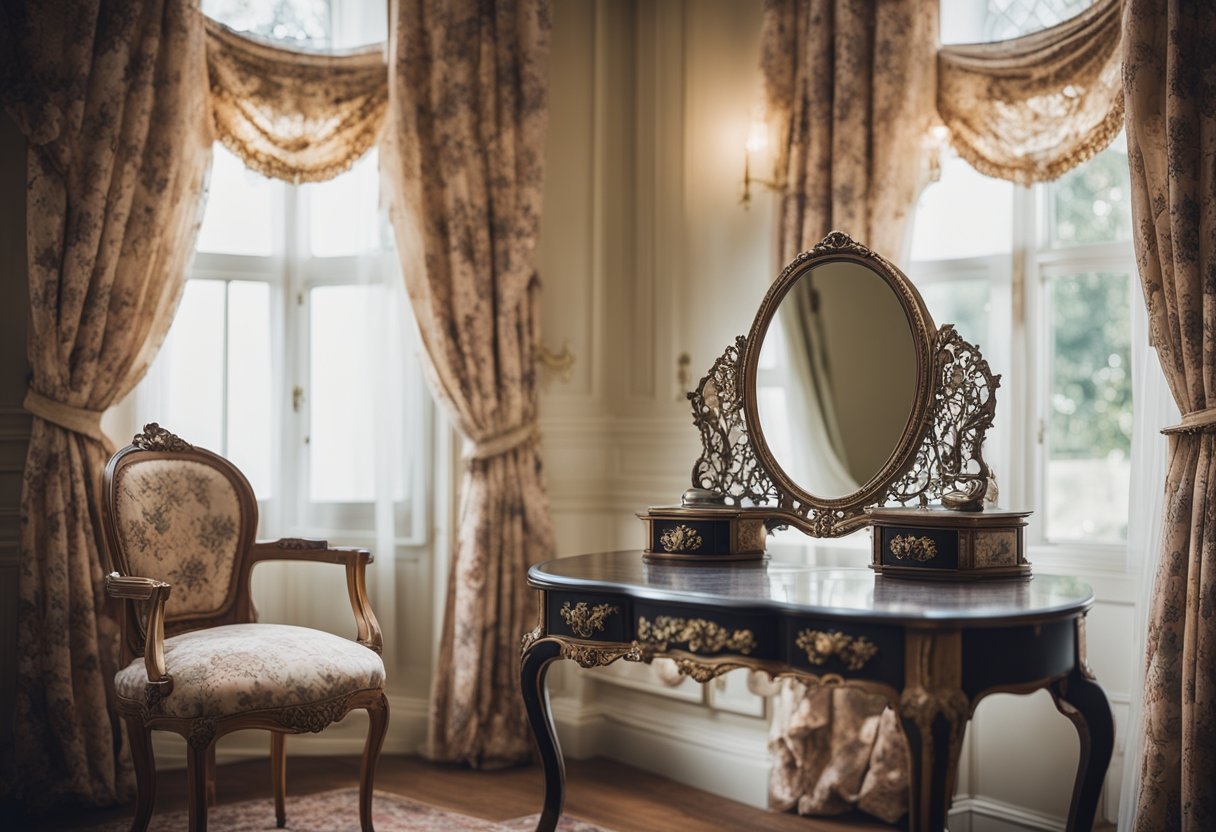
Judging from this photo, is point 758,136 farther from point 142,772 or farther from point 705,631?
point 142,772

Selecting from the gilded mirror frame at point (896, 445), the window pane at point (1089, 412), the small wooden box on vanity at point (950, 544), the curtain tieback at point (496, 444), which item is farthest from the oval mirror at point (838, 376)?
the curtain tieback at point (496, 444)

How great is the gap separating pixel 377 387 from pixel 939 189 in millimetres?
2089

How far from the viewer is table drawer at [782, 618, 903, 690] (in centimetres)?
234

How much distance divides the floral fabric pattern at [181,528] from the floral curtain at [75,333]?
0.52 meters

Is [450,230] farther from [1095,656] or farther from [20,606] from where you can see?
[1095,656]

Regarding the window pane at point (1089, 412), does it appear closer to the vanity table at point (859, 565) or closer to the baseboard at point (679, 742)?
the vanity table at point (859, 565)

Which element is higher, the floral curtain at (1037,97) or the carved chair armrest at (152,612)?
the floral curtain at (1037,97)

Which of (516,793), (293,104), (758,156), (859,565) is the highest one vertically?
(293,104)

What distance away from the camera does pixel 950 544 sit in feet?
9.07

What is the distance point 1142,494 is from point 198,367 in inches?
122

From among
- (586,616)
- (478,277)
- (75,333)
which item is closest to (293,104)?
(478,277)

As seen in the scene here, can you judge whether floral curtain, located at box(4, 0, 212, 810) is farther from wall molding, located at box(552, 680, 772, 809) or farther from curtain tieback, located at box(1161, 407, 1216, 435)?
curtain tieback, located at box(1161, 407, 1216, 435)

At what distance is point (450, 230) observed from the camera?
4.30 meters

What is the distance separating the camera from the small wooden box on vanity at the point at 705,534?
313 centimetres
